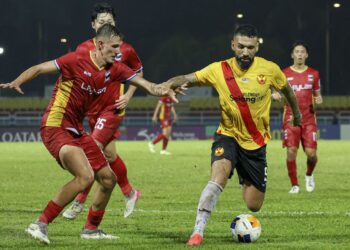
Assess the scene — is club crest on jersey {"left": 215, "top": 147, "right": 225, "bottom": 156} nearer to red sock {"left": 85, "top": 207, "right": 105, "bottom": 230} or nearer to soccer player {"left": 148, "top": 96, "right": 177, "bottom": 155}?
red sock {"left": 85, "top": 207, "right": 105, "bottom": 230}

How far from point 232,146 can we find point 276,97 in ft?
13.1

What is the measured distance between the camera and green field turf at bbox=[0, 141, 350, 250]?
27.2 ft

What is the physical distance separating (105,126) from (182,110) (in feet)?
171

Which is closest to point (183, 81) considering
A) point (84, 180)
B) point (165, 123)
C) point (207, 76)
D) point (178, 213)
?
point (207, 76)

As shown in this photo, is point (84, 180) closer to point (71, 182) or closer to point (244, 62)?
point (71, 182)

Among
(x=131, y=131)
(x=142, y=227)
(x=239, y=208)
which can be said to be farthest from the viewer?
(x=131, y=131)

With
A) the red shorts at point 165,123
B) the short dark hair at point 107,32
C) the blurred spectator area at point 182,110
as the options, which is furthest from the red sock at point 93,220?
the blurred spectator area at point 182,110

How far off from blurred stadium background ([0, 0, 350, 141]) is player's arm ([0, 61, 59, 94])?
57.5 meters

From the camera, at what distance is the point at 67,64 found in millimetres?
8273

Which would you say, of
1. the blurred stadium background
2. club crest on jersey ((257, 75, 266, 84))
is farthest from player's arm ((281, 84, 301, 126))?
the blurred stadium background

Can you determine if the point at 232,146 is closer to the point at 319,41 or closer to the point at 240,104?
the point at 240,104

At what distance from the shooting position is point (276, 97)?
12.5 metres

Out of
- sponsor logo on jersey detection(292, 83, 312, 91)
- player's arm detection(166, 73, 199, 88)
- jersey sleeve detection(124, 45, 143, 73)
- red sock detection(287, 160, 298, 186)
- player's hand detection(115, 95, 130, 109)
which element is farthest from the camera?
sponsor logo on jersey detection(292, 83, 312, 91)

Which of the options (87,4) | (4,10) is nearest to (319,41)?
(87,4)
